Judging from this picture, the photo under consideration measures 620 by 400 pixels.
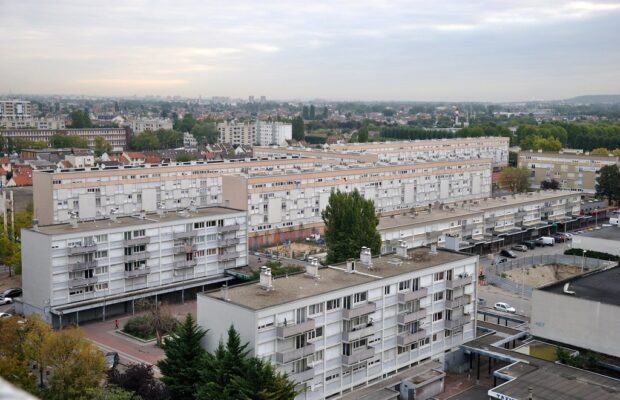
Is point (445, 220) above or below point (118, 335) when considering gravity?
above

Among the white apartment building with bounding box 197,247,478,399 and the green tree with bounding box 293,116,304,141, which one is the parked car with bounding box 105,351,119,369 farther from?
the green tree with bounding box 293,116,304,141

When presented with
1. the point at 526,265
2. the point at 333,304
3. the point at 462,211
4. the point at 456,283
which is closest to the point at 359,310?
the point at 333,304

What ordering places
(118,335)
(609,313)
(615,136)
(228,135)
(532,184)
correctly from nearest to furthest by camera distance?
(609,313)
(118,335)
(532,184)
(615,136)
(228,135)

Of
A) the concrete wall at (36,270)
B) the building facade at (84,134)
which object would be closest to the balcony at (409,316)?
the concrete wall at (36,270)

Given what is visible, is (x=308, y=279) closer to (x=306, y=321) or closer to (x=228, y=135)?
(x=306, y=321)

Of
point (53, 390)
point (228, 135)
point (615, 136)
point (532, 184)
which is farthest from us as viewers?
point (228, 135)

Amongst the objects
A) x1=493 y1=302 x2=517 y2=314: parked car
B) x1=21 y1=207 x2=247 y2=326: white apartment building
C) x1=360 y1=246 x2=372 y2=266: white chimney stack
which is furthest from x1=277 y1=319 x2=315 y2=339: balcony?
x1=493 y1=302 x2=517 y2=314: parked car

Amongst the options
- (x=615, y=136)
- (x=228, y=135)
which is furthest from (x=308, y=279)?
(x=228, y=135)
